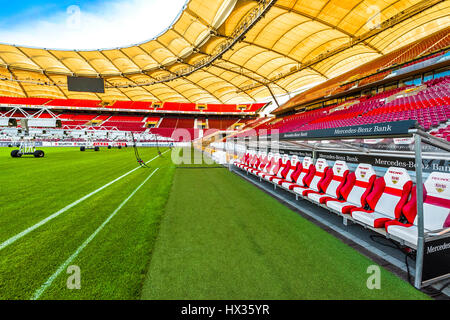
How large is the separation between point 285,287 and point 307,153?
6.24 metres

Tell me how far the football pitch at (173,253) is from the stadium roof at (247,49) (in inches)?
612

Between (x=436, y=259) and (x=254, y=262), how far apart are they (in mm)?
2042

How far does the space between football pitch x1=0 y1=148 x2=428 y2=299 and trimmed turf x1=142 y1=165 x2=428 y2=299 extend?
12mm

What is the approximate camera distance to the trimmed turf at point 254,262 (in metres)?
2.24

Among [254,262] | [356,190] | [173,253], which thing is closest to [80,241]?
[173,253]

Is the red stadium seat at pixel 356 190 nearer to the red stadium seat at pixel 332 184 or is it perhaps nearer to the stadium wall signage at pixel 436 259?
the red stadium seat at pixel 332 184

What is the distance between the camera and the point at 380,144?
17.0 ft

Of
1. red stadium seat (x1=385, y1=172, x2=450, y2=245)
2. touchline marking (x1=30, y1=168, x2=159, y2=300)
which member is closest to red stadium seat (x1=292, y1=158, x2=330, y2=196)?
red stadium seat (x1=385, y1=172, x2=450, y2=245)

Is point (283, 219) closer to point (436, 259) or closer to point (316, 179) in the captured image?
point (316, 179)

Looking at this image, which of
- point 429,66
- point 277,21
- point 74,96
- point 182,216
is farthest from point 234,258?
point 74,96

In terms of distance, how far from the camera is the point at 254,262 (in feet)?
9.19

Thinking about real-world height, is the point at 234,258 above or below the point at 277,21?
below

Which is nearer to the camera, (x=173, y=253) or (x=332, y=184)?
(x=173, y=253)

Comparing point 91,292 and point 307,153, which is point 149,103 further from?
point 91,292
